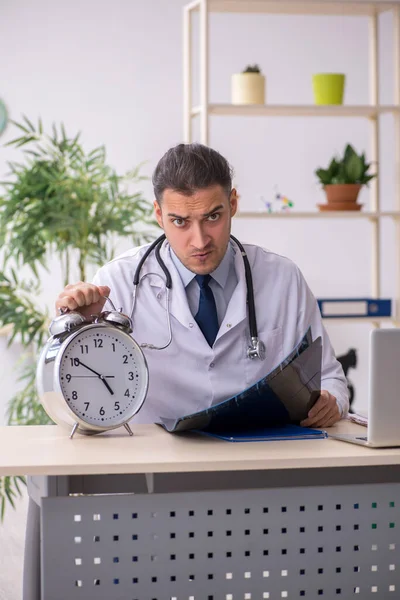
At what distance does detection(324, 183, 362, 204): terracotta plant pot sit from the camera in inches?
151

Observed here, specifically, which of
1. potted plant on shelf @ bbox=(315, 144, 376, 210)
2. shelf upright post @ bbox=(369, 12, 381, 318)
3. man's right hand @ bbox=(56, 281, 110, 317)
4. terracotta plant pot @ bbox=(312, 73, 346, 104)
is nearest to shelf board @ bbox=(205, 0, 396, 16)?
shelf upright post @ bbox=(369, 12, 381, 318)

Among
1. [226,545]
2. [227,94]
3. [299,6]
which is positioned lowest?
[226,545]

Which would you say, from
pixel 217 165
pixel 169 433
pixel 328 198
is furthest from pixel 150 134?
pixel 169 433

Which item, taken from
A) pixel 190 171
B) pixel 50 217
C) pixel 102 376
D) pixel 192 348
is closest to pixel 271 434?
pixel 102 376

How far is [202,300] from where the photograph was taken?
214 centimetres

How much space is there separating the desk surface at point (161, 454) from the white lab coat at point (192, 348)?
0.42 meters

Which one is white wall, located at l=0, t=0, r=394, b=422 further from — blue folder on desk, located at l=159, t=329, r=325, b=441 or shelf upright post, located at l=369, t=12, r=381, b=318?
blue folder on desk, located at l=159, t=329, r=325, b=441

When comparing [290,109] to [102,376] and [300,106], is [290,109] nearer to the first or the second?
[300,106]

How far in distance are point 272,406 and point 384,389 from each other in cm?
23

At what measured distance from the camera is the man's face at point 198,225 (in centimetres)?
200

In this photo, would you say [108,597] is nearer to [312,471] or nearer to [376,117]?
[312,471]

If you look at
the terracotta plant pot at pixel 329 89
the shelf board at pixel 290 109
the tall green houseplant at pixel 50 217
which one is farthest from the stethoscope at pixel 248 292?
the terracotta plant pot at pixel 329 89

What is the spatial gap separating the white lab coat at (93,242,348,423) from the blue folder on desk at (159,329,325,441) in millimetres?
329

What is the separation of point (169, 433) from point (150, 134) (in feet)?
10.4
